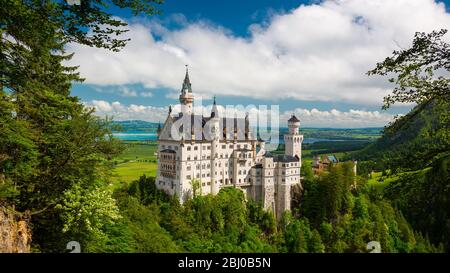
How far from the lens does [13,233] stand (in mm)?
18500

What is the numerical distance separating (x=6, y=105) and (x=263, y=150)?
58874 millimetres

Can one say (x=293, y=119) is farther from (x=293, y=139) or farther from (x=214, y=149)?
(x=214, y=149)

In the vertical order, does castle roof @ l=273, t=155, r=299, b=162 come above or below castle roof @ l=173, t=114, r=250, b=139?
below

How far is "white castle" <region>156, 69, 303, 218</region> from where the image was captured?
2395 inches

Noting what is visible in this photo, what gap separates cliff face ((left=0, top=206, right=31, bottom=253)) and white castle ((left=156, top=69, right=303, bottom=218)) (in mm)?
39689

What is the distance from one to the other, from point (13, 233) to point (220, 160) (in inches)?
1913

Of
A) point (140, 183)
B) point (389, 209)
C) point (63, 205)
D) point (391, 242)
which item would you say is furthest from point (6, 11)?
point (389, 209)

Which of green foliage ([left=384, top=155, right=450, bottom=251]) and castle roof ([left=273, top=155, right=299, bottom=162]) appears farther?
castle roof ([left=273, top=155, right=299, bottom=162])

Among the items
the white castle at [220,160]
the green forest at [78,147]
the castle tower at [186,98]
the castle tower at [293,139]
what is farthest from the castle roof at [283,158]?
the green forest at [78,147]

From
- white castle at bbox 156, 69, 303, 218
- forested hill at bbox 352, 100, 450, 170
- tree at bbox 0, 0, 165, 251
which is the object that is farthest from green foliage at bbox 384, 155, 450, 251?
white castle at bbox 156, 69, 303, 218

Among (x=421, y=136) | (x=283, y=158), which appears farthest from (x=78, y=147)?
(x=283, y=158)

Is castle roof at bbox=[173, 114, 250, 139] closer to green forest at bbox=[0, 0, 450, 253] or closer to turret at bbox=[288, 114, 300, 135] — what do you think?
turret at bbox=[288, 114, 300, 135]

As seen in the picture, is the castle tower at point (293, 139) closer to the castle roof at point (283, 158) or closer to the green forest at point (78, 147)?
the castle roof at point (283, 158)

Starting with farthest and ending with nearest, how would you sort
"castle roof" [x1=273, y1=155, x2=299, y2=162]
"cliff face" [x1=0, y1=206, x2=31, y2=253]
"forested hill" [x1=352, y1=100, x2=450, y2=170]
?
1. "castle roof" [x1=273, y1=155, x2=299, y2=162]
2. "cliff face" [x1=0, y1=206, x2=31, y2=253]
3. "forested hill" [x1=352, y1=100, x2=450, y2=170]
